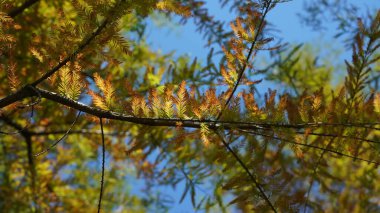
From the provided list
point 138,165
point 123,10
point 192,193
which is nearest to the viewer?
point 123,10

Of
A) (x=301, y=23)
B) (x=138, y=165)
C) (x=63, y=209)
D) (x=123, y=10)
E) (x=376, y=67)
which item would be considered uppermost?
(x=301, y=23)

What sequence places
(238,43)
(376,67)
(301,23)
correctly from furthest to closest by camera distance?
(376,67), (301,23), (238,43)

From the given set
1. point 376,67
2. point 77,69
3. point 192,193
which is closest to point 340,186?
point 376,67

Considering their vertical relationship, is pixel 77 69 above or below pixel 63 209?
below

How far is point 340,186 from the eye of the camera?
15.3ft

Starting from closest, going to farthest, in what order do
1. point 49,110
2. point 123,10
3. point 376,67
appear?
point 123,10 → point 49,110 → point 376,67

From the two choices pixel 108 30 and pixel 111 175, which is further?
pixel 111 175

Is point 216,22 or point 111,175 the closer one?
point 216,22

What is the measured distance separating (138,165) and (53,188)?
2.49 feet

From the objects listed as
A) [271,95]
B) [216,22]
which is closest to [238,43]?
[271,95]

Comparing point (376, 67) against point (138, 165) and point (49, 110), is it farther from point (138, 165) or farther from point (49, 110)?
point (49, 110)

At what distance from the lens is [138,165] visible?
3.28 meters

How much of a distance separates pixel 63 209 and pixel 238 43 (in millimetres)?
2652

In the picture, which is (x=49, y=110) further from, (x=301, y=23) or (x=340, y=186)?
(x=340, y=186)
